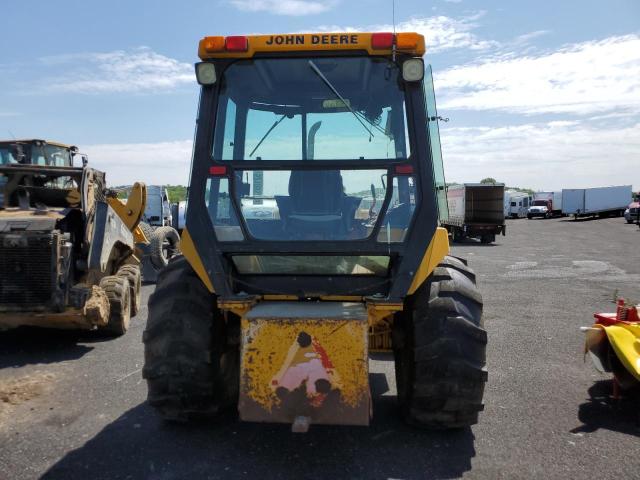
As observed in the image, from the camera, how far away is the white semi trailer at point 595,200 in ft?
148

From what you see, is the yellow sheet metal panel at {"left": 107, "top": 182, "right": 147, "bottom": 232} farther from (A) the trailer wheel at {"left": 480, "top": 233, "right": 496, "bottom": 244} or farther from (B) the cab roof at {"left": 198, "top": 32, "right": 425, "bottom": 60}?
(A) the trailer wheel at {"left": 480, "top": 233, "right": 496, "bottom": 244}

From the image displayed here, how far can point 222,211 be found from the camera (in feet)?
12.6

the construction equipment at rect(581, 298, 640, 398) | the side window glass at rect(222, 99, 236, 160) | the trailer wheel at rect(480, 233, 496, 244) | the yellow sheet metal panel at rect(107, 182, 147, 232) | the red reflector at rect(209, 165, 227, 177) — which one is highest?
the side window glass at rect(222, 99, 236, 160)

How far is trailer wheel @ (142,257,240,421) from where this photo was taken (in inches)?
148

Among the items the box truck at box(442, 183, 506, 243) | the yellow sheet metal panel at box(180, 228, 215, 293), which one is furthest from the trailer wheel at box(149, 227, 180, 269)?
the box truck at box(442, 183, 506, 243)

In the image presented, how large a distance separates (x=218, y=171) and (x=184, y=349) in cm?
124

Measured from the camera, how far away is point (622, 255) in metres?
18.5

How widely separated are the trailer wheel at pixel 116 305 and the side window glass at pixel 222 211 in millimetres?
3989

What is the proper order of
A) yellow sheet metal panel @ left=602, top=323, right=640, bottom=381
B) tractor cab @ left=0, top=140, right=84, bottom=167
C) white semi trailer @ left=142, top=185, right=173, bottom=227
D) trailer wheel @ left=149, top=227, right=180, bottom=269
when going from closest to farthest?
yellow sheet metal panel @ left=602, top=323, right=640, bottom=381, tractor cab @ left=0, top=140, right=84, bottom=167, trailer wheel @ left=149, top=227, right=180, bottom=269, white semi trailer @ left=142, top=185, right=173, bottom=227

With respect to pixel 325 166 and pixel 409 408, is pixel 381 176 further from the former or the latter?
pixel 409 408

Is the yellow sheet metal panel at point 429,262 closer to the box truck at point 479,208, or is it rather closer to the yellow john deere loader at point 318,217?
the yellow john deere loader at point 318,217

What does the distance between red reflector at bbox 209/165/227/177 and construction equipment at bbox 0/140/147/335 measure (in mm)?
3370

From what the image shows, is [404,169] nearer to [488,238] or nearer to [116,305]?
[116,305]

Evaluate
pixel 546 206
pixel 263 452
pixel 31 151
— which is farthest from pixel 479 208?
pixel 546 206
